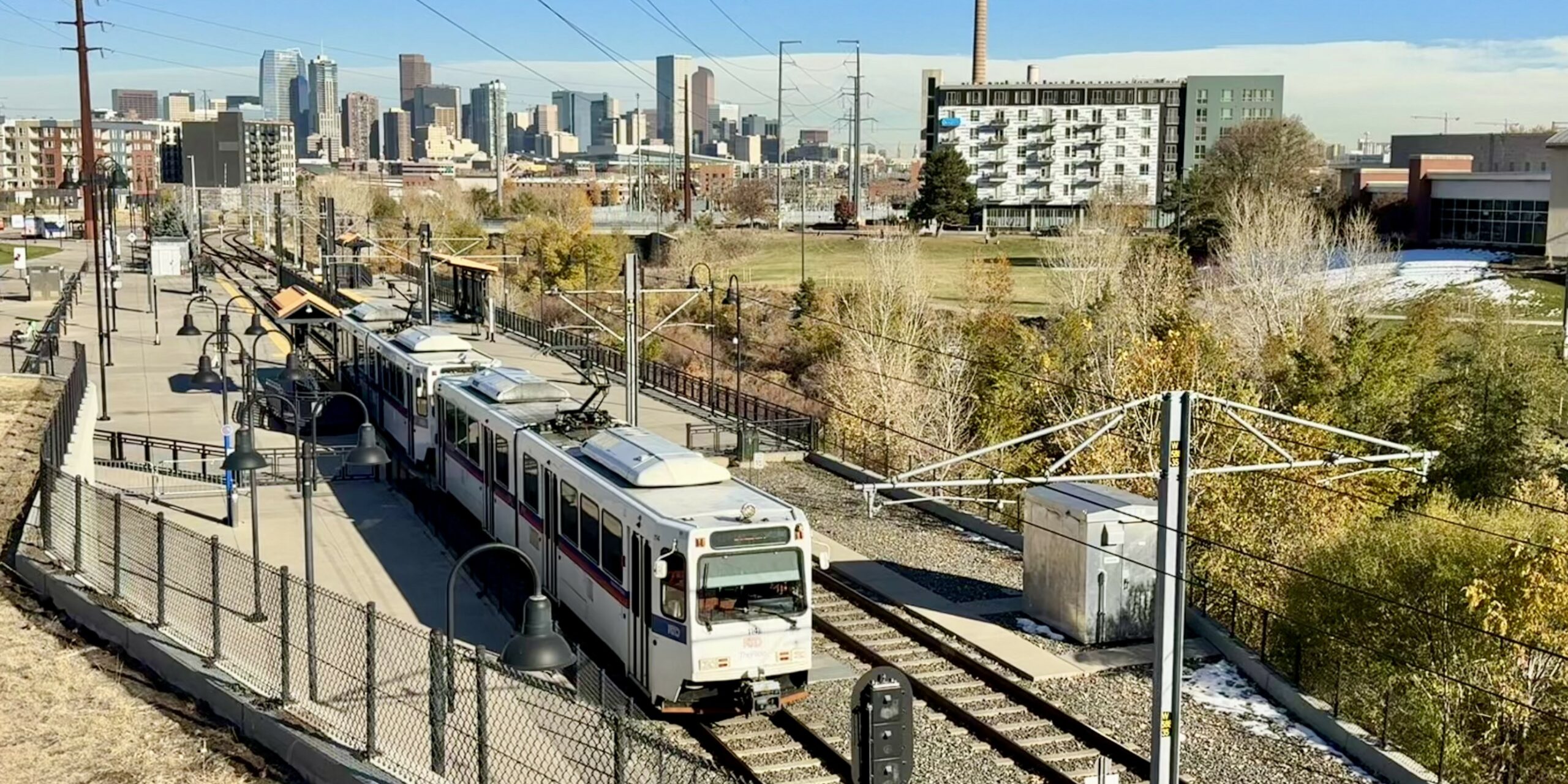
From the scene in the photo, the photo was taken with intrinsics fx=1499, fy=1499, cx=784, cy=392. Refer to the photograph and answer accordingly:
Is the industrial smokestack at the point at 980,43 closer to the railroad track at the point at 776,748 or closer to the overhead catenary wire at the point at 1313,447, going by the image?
the overhead catenary wire at the point at 1313,447

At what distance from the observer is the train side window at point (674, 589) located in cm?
1581

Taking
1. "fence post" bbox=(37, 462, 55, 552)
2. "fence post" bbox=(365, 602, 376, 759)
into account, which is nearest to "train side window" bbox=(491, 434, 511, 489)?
"fence post" bbox=(37, 462, 55, 552)

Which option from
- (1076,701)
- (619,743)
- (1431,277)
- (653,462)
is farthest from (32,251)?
(619,743)

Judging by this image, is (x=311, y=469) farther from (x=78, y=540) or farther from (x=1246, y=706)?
(x=1246, y=706)

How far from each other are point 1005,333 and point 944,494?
970 inches

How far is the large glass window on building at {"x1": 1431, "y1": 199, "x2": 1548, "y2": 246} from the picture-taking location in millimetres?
95562

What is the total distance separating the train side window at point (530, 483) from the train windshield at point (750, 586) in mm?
4975

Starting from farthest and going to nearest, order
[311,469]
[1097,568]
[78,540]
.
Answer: [1097,568]
[311,469]
[78,540]

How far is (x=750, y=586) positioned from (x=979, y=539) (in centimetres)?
1217

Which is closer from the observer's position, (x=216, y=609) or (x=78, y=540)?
(x=216, y=609)

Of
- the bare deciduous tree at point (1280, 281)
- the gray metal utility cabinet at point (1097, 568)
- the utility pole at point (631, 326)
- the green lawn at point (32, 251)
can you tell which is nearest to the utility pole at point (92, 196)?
the green lawn at point (32, 251)

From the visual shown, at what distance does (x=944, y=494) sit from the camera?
36.0 metres

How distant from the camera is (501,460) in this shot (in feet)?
72.6

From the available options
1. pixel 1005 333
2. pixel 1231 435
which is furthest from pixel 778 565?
pixel 1005 333
